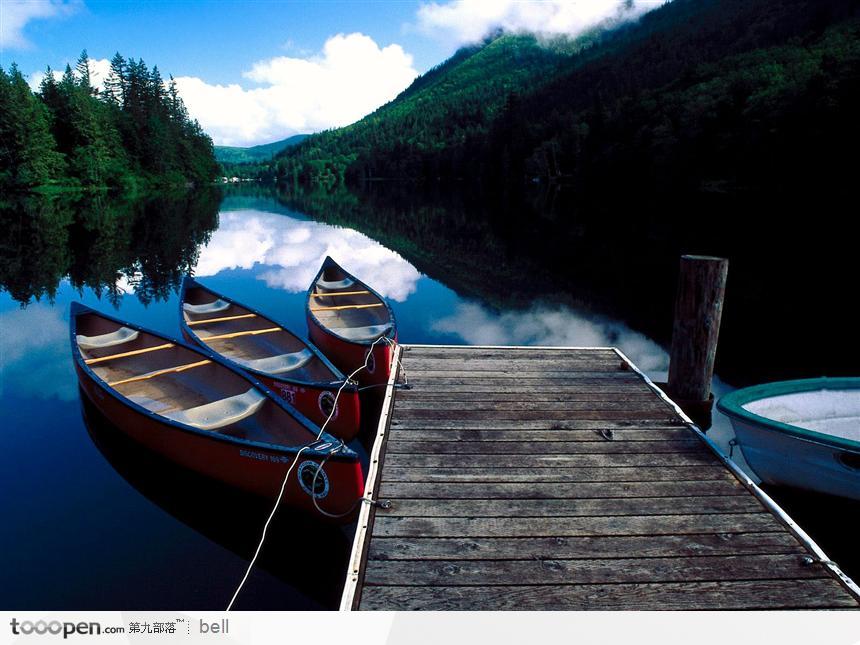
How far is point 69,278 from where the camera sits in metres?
20.7

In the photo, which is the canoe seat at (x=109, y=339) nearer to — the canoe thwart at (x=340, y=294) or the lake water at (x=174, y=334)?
the lake water at (x=174, y=334)

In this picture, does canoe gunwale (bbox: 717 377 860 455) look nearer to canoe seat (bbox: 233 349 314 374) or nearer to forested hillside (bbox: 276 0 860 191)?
canoe seat (bbox: 233 349 314 374)

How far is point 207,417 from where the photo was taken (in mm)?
6656

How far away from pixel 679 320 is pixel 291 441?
5211 mm

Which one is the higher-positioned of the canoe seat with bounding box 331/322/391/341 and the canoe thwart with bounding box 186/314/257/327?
the canoe thwart with bounding box 186/314/257/327

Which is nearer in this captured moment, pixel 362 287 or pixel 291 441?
pixel 291 441

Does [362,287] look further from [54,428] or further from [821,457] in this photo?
[821,457]

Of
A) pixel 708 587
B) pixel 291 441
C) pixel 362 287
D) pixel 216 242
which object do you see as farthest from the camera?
pixel 216 242

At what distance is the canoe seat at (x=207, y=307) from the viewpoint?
1168cm

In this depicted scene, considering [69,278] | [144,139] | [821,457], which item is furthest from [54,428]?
[144,139]

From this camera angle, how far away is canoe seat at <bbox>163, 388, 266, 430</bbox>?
6.48 metres

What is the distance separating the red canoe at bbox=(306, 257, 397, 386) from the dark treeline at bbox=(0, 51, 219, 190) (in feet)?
177
